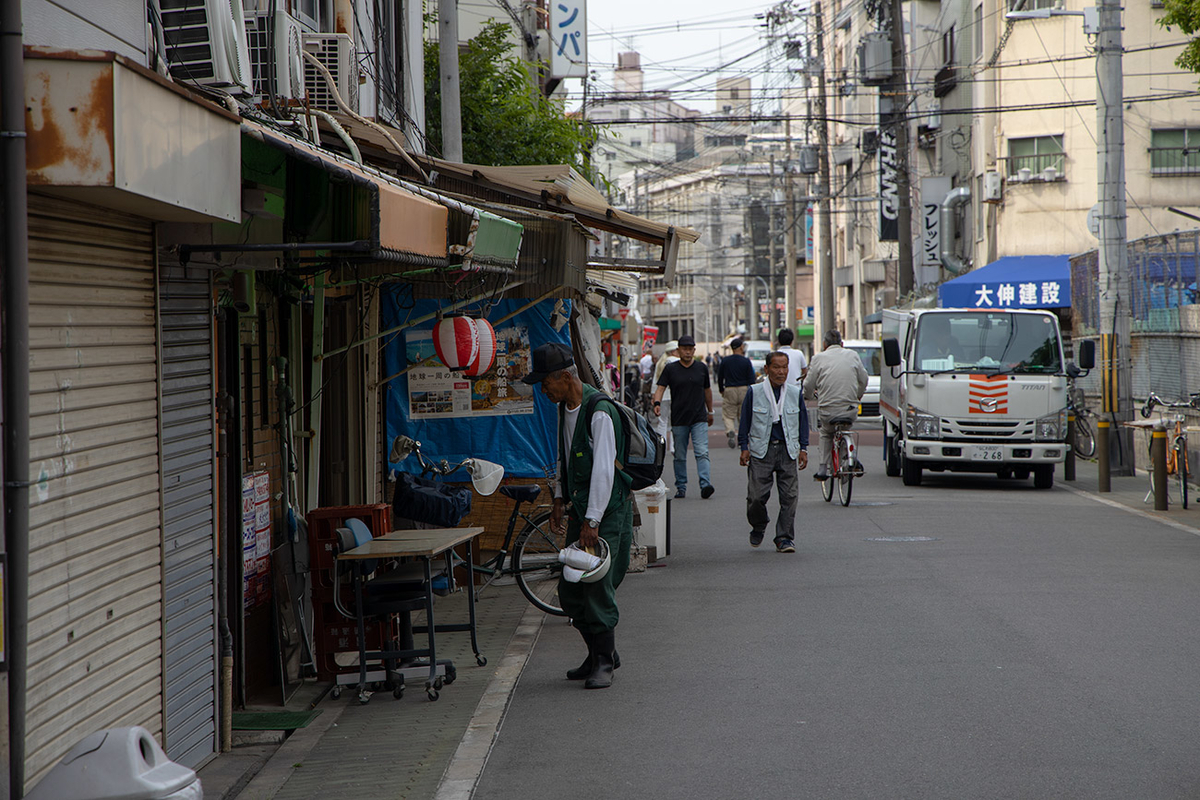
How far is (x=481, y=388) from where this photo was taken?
36.5 ft

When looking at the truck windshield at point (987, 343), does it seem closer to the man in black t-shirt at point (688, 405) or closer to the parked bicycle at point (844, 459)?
the parked bicycle at point (844, 459)

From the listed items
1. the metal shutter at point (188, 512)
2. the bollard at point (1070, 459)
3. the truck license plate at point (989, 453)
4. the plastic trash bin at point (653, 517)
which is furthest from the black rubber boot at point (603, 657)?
the bollard at point (1070, 459)

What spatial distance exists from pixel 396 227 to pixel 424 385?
5.06 metres

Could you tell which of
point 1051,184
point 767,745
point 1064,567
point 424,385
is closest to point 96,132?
point 767,745

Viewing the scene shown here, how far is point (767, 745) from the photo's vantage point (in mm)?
6129

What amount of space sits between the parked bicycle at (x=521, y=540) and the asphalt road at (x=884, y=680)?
0.61 metres

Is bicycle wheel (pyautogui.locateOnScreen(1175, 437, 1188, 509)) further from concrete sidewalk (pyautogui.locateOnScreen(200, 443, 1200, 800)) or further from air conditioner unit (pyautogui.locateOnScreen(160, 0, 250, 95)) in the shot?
air conditioner unit (pyautogui.locateOnScreen(160, 0, 250, 95))

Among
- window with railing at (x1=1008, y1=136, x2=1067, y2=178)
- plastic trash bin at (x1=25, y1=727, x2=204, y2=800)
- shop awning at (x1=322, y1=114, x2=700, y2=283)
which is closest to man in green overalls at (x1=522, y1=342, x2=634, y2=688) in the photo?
shop awning at (x1=322, y1=114, x2=700, y2=283)

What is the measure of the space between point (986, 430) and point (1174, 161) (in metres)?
17.2

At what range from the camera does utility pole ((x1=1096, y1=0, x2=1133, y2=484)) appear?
1923 centimetres

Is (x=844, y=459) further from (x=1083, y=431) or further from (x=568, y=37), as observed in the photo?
(x=568, y=37)

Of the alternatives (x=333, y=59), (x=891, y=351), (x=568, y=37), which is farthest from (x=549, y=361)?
(x=568, y=37)

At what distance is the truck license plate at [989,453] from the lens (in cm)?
1738

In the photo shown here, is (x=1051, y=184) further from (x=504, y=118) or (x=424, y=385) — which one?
(x=424, y=385)
